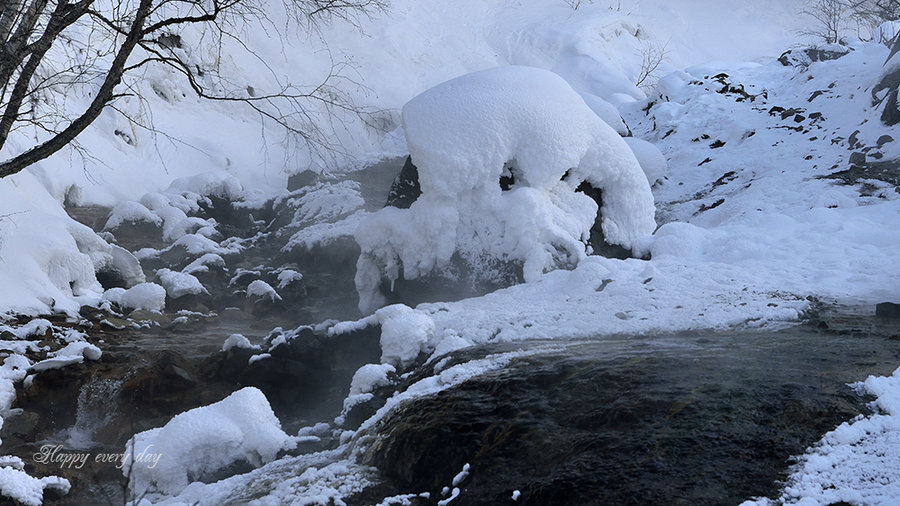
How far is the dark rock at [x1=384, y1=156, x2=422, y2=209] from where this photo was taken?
962 cm

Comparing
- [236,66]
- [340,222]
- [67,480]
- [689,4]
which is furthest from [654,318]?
[689,4]

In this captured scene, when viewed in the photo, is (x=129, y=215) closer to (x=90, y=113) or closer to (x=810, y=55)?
(x=90, y=113)

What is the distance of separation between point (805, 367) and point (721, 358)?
1.61 feet

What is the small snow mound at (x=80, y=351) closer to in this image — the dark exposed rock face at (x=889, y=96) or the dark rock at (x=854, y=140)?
the dark rock at (x=854, y=140)

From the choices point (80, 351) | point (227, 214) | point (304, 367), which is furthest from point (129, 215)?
point (304, 367)

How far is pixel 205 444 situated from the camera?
4.98 metres

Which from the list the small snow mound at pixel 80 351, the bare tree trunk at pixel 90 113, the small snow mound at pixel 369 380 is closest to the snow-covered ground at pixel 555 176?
the small snow mound at pixel 369 380

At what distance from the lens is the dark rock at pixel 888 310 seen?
5746mm

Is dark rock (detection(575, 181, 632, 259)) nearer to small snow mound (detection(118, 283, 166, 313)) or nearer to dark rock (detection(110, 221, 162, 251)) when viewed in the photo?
small snow mound (detection(118, 283, 166, 313))

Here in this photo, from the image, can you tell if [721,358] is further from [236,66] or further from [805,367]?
[236,66]

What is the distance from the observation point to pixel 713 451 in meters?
3.49

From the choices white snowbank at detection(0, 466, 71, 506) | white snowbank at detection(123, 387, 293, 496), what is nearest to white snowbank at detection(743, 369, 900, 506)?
white snowbank at detection(123, 387, 293, 496)

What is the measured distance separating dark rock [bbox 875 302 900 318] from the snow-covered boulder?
322 cm

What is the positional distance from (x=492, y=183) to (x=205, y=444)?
15.9ft
